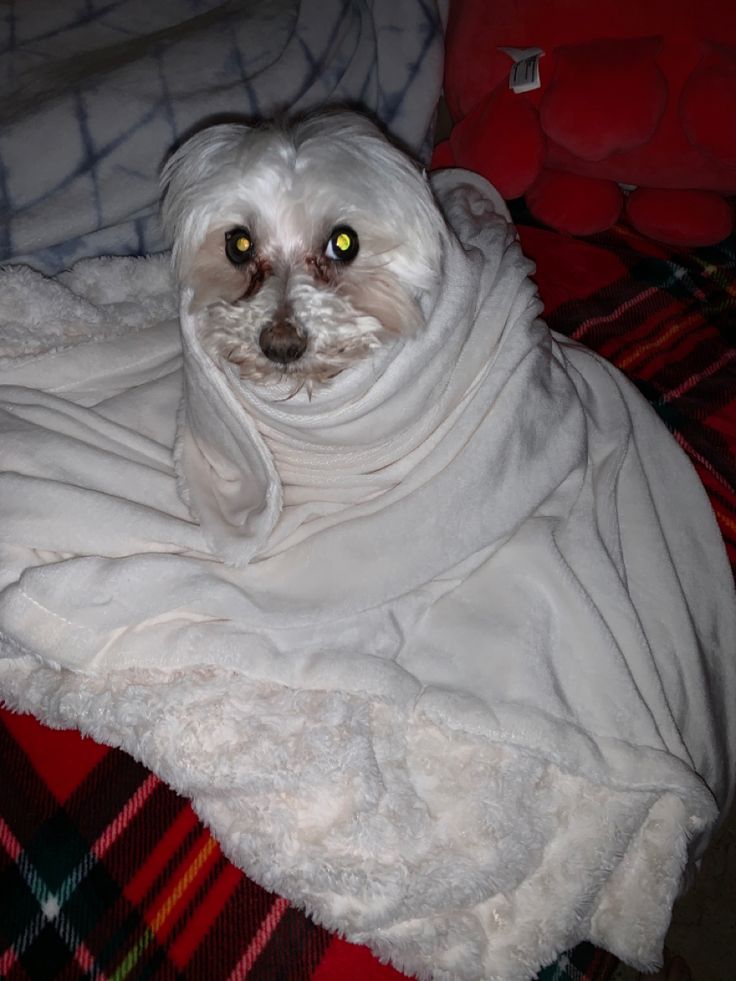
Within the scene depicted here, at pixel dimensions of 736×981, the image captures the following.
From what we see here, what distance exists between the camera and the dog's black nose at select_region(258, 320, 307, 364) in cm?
132

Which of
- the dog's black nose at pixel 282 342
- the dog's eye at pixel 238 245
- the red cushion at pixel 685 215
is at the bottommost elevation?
the red cushion at pixel 685 215

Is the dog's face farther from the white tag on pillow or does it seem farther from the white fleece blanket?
the white tag on pillow

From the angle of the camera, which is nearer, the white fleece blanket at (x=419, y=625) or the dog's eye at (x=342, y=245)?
the white fleece blanket at (x=419, y=625)

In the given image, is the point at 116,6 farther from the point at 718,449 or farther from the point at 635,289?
the point at 718,449

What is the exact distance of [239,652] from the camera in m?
1.37

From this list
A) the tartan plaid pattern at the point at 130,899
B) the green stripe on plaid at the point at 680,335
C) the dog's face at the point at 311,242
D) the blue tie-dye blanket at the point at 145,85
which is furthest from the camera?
the blue tie-dye blanket at the point at 145,85

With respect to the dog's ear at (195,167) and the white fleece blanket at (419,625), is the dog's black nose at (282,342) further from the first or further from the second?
the dog's ear at (195,167)

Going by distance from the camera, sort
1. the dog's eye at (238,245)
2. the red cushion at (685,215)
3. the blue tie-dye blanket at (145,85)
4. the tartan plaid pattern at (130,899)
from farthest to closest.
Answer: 1. the red cushion at (685,215)
2. the blue tie-dye blanket at (145,85)
3. the dog's eye at (238,245)
4. the tartan plaid pattern at (130,899)

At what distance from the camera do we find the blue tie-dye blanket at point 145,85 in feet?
6.27

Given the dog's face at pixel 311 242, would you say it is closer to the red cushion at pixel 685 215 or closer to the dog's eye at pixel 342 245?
the dog's eye at pixel 342 245

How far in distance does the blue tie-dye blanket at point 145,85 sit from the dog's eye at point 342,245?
2.43 feet

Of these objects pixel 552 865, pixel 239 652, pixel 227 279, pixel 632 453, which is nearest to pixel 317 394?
pixel 227 279

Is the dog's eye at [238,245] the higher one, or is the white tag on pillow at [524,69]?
the white tag on pillow at [524,69]

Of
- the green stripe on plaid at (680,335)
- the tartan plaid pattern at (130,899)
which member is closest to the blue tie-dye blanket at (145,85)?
the green stripe on plaid at (680,335)
